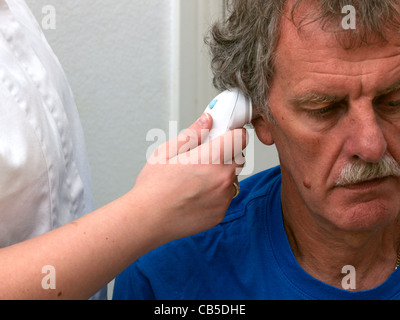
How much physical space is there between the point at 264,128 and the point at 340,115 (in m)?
0.26

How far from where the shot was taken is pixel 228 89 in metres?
1.49

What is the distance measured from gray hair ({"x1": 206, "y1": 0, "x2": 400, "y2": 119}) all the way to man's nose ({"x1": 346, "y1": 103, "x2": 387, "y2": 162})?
0.49ft

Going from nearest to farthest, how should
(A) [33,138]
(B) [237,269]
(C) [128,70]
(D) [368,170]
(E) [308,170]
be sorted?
(A) [33,138] < (D) [368,170] < (E) [308,170] < (B) [237,269] < (C) [128,70]

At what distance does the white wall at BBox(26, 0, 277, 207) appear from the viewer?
2051 millimetres

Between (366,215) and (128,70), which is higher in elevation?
(128,70)

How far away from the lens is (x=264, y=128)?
4.89 feet

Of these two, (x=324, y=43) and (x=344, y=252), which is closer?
(x=324, y=43)

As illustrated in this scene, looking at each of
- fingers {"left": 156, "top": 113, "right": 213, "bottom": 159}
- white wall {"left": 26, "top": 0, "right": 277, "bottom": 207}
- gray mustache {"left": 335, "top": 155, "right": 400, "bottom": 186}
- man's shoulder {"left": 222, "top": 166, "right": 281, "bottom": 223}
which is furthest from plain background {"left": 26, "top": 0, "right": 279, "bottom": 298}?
gray mustache {"left": 335, "top": 155, "right": 400, "bottom": 186}

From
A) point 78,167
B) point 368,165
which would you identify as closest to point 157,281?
point 78,167

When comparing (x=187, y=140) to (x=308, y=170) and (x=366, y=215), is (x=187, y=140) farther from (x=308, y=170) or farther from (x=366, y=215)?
(x=366, y=215)

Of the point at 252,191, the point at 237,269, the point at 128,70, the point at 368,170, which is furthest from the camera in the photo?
the point at 128,70

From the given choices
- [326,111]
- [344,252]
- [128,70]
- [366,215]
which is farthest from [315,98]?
[128,70]
